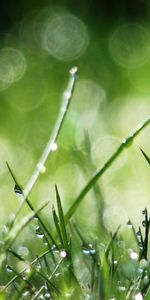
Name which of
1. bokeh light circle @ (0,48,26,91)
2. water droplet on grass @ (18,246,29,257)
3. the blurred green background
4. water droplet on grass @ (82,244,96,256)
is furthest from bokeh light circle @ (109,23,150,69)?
water droplet on grass @ (82,244,96,256)

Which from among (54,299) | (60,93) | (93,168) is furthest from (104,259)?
(60,93)

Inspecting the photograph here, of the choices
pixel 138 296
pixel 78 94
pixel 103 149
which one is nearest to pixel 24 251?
pixel 138 296

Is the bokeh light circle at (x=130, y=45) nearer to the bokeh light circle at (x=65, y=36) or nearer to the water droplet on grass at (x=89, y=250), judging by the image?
the bokeh light circle at (x=65, y=36)

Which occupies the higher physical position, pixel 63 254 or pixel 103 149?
pixel 103 149

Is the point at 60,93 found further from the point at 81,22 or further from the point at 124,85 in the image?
the point at 81,22

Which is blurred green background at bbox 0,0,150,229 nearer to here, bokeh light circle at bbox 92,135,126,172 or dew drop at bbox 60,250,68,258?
bokeh light circle at bbox 92,135,126,172

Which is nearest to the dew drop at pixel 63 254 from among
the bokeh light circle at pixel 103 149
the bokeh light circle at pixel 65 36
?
the bokeh light circle at pixel 103 149

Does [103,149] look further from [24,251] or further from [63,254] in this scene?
[63,254]
